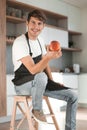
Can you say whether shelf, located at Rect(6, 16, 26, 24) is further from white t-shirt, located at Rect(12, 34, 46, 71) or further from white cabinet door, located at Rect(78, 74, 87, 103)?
white t-shirt, located at Rect(12, 34, 46, 71)

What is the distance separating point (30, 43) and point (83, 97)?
4254 mm

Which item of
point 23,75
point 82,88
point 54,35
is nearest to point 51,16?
point 54,35

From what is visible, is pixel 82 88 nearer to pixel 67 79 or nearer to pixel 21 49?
pixel 67 79

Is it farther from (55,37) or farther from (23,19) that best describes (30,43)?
(55,37)

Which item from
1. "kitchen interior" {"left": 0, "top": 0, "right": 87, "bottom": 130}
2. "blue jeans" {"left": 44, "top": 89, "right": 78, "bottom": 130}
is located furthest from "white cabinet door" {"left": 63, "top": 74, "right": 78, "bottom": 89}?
"blue jeans" {"left": 44, "top": 89, "right": 78, "bottom": 130}

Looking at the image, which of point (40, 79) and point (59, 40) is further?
point (59, 40)

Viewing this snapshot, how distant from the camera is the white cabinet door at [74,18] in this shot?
21.0 ft

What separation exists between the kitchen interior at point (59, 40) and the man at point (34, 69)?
1.68 meters

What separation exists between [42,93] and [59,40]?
3878 millimetres

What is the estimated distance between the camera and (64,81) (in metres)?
5.92

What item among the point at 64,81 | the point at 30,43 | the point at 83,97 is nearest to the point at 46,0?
the point at 64,81

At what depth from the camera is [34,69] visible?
2133mm

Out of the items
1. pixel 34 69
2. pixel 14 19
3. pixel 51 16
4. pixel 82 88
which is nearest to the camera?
pixel 34 69

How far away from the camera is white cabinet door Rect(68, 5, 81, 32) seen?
6410 millimetres
